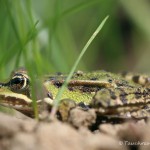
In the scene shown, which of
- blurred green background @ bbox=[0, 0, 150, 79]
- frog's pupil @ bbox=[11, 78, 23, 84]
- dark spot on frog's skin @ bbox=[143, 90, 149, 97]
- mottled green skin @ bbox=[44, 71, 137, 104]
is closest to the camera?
dark spot on frog's skin @ bbox=[143, 90, 149, 97]

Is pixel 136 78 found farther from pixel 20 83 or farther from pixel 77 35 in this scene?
pixel 77 35

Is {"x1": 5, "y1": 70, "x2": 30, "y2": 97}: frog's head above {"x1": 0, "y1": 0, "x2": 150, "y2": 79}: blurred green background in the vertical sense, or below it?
→ below

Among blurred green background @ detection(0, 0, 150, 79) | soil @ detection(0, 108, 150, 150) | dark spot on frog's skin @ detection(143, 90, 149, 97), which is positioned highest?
blurred green background @ detection(0, 0, 150, 79)

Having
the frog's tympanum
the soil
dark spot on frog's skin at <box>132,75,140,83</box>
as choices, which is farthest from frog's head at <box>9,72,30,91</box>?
dark spot on frog's skin at <box>132,75,140,83</box>

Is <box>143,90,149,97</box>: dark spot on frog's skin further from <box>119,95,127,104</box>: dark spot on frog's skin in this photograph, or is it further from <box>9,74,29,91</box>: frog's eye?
<box>9,74,29,91</box>: frog's eye

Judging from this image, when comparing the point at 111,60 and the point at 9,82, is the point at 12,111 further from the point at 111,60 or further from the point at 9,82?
the point at 111,60

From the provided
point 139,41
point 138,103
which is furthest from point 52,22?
point 139,41
